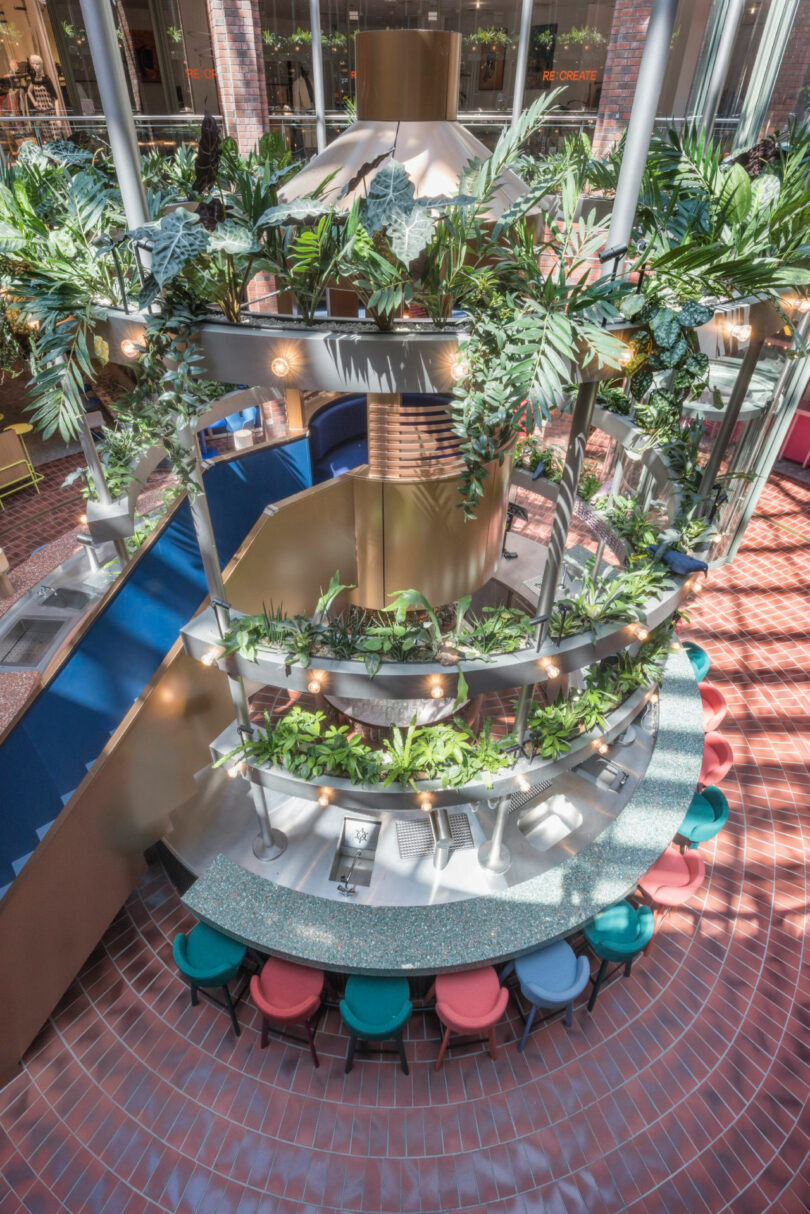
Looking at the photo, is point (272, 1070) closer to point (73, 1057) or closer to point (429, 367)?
point (73, 1057)

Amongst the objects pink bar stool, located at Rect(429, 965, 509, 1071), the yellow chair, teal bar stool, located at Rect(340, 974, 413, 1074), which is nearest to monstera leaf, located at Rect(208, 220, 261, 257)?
teal bar stool, located at Rect(340, 974, 413, 1074)

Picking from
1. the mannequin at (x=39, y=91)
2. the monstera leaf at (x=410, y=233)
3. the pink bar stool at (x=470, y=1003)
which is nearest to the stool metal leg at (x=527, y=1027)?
the pink bar stool at (x=470, y=1003)

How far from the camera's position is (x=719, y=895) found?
5652 mm

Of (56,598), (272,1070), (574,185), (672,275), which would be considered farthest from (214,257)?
(56,598)

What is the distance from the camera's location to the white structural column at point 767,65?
25.3ft

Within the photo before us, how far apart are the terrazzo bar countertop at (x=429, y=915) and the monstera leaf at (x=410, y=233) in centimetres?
430

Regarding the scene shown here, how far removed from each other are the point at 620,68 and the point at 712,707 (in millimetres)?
8590

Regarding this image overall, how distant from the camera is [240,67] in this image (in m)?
9.02

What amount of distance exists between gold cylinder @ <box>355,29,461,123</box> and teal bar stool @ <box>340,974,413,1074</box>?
19.7 ft

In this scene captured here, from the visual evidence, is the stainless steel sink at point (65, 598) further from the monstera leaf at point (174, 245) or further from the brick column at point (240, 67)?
the brick column at point (240, 67)

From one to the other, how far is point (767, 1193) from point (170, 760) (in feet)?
15.7

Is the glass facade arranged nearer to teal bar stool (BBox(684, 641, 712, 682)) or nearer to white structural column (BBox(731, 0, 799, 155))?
white structural column (BBox(731, 0, 799, 155))

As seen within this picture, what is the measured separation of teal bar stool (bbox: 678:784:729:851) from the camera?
18.0ft

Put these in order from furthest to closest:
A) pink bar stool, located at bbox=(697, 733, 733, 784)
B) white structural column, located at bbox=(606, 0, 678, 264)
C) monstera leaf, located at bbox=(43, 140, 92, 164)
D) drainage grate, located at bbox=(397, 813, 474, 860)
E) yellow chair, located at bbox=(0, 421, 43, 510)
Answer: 1. yellow chair, located at bbox=(0, 421, 43, 510)
2. pink bar stool, located at bbox=(697, 733, 733, 784)
3. drainage grate, located at bbox=(397, 813, 474, 860)
4. monstera leaf, located at bbox=(43, 140, 92, 164)
5. white structural column, located at bbox=(606, 0, 678, 264)
